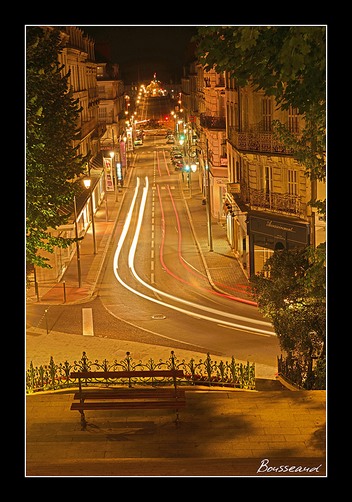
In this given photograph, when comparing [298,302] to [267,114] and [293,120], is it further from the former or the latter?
[267,114]

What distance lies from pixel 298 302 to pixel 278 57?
7.34m

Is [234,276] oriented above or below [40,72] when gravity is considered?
below

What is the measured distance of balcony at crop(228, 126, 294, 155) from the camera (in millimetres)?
34625

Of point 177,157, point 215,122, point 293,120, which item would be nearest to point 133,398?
point 293,120

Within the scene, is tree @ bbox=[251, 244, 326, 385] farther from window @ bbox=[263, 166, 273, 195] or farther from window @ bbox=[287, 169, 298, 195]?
window @ bbox=[263, 166, 273, 195]

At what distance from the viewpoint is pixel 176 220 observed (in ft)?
180

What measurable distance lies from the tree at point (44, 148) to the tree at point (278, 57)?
9.56 m

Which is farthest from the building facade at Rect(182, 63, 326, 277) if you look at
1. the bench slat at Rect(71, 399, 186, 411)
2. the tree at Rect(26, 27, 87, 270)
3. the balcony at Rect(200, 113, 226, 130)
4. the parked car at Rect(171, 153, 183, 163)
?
the parked car at Rect(171, 153, 183, 163)

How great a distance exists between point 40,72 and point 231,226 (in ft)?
73.1

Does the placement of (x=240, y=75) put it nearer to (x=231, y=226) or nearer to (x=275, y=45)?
(x=275, y=45)

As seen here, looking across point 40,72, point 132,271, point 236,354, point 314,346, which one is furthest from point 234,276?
point 314,346

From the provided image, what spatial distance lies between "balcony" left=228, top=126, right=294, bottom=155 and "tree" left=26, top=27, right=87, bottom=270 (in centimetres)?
941

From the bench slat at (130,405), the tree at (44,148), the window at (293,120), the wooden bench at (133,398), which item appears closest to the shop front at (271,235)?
the window at (293,120)

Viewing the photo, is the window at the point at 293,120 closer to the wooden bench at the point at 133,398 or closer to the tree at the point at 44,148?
the tree at the point at 44,148
